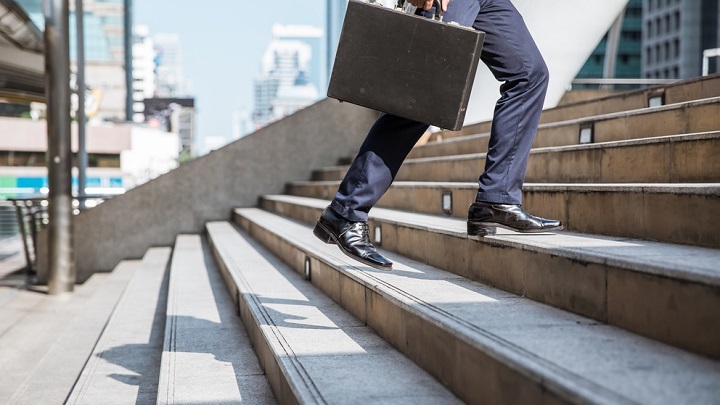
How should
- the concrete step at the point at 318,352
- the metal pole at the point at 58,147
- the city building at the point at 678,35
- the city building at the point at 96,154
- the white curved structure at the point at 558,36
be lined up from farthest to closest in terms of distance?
1. the city building at the point at 678,35
2. the city building at the point at 96,154
3. the metal pole at the point at 58,147
4. the white curved structure at the point at 558,36
5. the concrete step at the point at 318,352

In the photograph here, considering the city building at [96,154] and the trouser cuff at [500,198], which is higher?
the city building at [96,154]

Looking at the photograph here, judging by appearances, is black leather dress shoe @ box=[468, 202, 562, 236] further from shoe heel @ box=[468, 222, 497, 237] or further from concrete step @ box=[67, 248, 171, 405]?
concrete step @ box=[67, 248, 171, 405]

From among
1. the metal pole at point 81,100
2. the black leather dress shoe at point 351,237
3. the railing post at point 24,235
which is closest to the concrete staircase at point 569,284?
the black leather dress shoe at point 351,237

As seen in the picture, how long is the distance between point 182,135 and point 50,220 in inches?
6379

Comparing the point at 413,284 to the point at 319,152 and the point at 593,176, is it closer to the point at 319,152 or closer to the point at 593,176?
the point at 593,176

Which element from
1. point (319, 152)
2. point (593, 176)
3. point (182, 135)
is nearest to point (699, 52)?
point (319, 152)

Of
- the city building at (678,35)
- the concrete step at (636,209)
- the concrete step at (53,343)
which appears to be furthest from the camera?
the city building at (678,35)

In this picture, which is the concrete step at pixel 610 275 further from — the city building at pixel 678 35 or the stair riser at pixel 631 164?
the city building at pixel 678 35

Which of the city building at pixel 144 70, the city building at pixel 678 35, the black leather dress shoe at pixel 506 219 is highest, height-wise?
the city building at pixel 144 70

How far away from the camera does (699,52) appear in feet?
260

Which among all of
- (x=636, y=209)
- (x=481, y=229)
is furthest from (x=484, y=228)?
(x=636, y=209)

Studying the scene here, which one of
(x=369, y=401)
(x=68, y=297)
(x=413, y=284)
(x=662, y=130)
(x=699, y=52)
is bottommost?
(x=68, y=297)

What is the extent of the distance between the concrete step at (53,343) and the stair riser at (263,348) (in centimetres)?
113

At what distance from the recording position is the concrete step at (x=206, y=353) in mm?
2777
